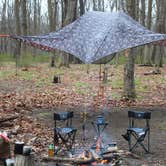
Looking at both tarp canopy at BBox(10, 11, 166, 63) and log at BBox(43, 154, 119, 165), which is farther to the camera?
tarp canopy at BBox(10, 11, 166, 63)

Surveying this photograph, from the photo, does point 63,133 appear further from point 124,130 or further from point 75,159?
point 124,130

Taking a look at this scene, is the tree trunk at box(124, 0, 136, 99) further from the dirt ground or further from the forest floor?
the dirt ground

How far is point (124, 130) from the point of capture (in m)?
10.8

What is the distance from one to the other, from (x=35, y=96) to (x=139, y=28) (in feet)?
21.7

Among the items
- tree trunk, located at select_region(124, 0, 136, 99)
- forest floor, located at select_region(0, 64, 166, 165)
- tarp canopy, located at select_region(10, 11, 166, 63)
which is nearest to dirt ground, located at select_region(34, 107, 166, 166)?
forest floor, located at select_region(0, 64, 166, 165)

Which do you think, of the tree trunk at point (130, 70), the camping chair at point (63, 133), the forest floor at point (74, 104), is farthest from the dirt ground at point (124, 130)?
the tree trunk at point (130, 70)

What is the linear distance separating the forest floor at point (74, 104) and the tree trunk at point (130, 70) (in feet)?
1.03

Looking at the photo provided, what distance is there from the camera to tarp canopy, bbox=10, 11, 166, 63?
30.4ft

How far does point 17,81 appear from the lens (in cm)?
2020

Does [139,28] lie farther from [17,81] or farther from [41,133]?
[17,81]

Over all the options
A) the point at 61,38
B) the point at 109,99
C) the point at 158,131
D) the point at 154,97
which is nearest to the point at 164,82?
the point at 154,97

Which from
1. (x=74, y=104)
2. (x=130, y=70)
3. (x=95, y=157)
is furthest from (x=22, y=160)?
(x=130, y=70)

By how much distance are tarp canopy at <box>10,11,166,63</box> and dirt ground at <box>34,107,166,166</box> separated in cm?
193

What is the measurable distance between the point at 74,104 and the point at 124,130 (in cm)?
419
